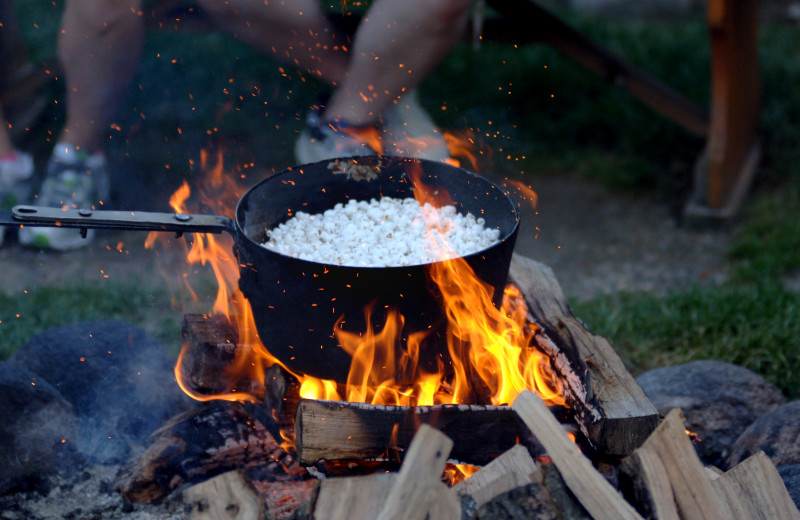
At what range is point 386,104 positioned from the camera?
2.77 meters

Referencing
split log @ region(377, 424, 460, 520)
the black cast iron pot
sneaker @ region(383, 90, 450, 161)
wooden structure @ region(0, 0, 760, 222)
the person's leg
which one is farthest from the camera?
wooden structure @ region(0, 0, 760, 222)

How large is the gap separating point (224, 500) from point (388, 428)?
390mm

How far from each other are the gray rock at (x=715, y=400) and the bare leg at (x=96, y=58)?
2.63 meters

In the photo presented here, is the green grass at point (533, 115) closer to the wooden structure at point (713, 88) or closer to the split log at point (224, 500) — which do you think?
the wooden structure at point (713, 88)

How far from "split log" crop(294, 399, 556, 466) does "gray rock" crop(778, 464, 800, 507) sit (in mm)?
566

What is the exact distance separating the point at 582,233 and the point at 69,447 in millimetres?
2679

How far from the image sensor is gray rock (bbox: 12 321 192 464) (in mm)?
1904

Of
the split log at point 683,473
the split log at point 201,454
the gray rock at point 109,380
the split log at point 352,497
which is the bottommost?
the gray rock at point 109,380

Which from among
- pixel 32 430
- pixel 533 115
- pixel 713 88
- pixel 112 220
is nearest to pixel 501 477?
pixel 112 220

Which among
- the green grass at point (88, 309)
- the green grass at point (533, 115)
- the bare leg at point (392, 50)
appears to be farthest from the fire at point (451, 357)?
the green grass at point (533, 115)

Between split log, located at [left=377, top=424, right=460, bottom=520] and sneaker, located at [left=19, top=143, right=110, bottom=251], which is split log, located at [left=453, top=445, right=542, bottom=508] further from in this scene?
sneaker, located at [left=19, top=143, right=110, bottom=251]

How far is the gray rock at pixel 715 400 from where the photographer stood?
6.56 feet

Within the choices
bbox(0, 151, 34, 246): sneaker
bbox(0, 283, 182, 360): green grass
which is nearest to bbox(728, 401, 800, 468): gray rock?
bbox(0, 283, 182, 360): green grass

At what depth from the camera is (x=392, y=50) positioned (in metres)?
2.67
